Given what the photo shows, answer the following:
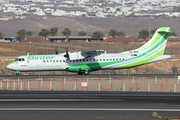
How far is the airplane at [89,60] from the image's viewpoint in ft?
161

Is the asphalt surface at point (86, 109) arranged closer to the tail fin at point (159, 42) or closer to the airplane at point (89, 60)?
the airplane at point (89, 60)

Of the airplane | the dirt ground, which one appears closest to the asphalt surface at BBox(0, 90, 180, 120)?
the dirt ground

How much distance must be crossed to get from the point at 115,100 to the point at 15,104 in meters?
7.53

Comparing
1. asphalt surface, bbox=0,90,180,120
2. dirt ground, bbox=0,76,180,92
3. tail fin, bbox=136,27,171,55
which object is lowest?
dirt ground, bbox=0,76,180,92

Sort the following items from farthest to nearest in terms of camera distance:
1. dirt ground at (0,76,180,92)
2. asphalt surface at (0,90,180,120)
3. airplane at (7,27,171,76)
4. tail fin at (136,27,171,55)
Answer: tail fin at (136,27,171,55)
airplane at (7,27,171,76)
dirt ground at (0,76,180,92)
asphalt surface at (0,90,180,120)

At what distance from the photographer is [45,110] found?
1964 centimetres

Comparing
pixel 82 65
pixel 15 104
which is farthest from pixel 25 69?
pixel 15 104

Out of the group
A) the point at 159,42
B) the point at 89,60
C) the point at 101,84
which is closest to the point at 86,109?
the point at 101,84

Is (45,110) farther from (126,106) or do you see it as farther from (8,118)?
(126,106)

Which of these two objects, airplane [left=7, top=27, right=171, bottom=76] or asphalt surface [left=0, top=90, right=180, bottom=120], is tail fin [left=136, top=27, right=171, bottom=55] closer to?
airplane [left=7, top=27, right=171, bottom=76]

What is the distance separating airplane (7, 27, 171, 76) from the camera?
161 ft

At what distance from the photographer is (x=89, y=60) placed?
165 feet

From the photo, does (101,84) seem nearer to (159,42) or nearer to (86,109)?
(159,42)

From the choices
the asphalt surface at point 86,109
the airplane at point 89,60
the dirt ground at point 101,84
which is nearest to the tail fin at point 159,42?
the airplane at point 89,60
